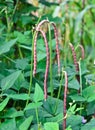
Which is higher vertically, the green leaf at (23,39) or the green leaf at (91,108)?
the green leaf at (23,39)

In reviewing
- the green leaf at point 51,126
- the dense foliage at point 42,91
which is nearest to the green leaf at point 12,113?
the dense foliage at point 42,91

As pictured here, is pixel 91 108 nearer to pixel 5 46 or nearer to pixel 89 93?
pixel 89 93

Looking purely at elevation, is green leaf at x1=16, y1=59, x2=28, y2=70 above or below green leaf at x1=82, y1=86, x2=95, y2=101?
above

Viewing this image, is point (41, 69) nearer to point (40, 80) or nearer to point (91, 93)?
point (40, 80)

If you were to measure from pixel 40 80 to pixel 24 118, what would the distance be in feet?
0.63

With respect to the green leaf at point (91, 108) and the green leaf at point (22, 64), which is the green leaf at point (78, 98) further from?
the green leaf at point (22, 64)

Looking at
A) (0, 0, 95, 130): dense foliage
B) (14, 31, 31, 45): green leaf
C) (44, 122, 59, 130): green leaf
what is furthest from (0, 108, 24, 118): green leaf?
(14, 31, 31, 45): green leaf

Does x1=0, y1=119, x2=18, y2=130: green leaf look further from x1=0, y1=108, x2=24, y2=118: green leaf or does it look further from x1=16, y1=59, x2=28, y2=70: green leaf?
x1=16, y1=59, x2=28, y2=70: green leaf

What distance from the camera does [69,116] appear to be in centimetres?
86

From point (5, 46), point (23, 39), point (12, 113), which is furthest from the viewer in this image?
point (23, 39)

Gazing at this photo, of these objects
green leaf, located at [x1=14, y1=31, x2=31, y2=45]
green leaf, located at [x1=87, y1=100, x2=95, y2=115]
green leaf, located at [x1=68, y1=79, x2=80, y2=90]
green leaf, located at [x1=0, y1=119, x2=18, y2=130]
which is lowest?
green leaf, located at [x1=87, y1=100, x2=95, y2=115]

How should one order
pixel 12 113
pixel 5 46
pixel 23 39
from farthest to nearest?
pixel 23 39 → pixel 5 46 → pixel 12 113

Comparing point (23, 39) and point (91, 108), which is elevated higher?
point (23, 39)

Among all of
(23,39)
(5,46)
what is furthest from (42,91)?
(23,39)
